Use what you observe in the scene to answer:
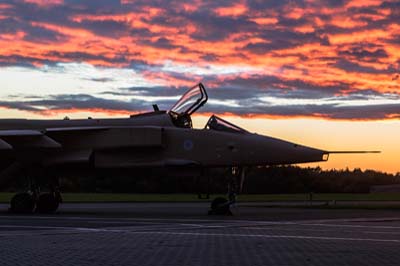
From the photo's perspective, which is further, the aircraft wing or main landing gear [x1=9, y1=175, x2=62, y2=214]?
main landing gear [x1=9, y1=175, x2=62, y2=214]

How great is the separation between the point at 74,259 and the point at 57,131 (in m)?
15.2

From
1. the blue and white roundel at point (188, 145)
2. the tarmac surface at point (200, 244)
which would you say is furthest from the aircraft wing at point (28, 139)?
the tarmac surface at point (200, 244)

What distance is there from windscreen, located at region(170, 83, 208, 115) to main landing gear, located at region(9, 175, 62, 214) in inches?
206

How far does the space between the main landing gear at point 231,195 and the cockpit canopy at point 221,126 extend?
1.25 m

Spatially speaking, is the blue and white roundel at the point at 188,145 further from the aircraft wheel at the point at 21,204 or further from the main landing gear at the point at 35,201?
the aircraft wheel at the point at 21,204

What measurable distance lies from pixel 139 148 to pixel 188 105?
2529 mm

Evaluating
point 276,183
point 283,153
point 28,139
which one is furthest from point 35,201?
point 276,183

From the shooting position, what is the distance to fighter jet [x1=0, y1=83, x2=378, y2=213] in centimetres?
2322

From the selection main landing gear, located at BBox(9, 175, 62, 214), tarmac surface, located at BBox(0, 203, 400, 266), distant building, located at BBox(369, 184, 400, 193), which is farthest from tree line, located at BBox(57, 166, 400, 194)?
tarmac surface, located at BBox(0, 203, 400, 266)

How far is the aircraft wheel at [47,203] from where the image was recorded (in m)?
25.2

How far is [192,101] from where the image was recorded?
25.4 m

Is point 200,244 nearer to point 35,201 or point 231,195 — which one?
point 231,195

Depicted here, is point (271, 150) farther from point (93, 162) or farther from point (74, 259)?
point (74, 259)

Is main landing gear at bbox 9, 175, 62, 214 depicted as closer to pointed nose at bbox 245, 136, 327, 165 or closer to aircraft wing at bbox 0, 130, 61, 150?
aircraft wing at bbox 0, 130, 61, 150
